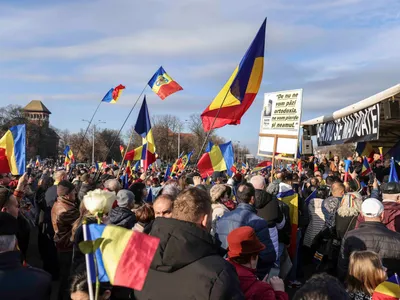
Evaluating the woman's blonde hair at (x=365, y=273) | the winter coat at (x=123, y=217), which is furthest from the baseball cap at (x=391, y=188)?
the winter coat at (x=123, y=217)

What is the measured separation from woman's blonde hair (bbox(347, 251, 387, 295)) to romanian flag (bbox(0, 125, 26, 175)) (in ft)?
18.6

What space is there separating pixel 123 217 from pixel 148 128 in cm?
701

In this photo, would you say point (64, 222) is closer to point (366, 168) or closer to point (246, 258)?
point (246, 258)

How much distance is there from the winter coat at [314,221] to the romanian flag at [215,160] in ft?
11.0

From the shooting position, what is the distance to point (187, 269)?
9.08 feet

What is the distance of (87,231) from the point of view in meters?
2.58

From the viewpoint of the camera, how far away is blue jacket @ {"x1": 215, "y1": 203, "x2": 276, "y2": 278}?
15.3ft

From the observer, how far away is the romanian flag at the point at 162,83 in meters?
12.6

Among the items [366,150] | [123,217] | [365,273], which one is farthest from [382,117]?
[365,273]

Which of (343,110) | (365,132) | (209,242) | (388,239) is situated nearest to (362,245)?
(388,239)

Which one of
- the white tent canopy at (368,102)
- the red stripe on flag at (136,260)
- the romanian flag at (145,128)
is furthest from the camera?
the romanian flag at (145,128)

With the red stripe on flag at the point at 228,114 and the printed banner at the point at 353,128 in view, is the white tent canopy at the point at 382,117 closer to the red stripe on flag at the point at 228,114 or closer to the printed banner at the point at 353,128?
the printed banner at the point at 353,128

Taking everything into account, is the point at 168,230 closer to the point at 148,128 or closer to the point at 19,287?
the point at 19,287

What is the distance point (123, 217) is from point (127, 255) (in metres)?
2.70
